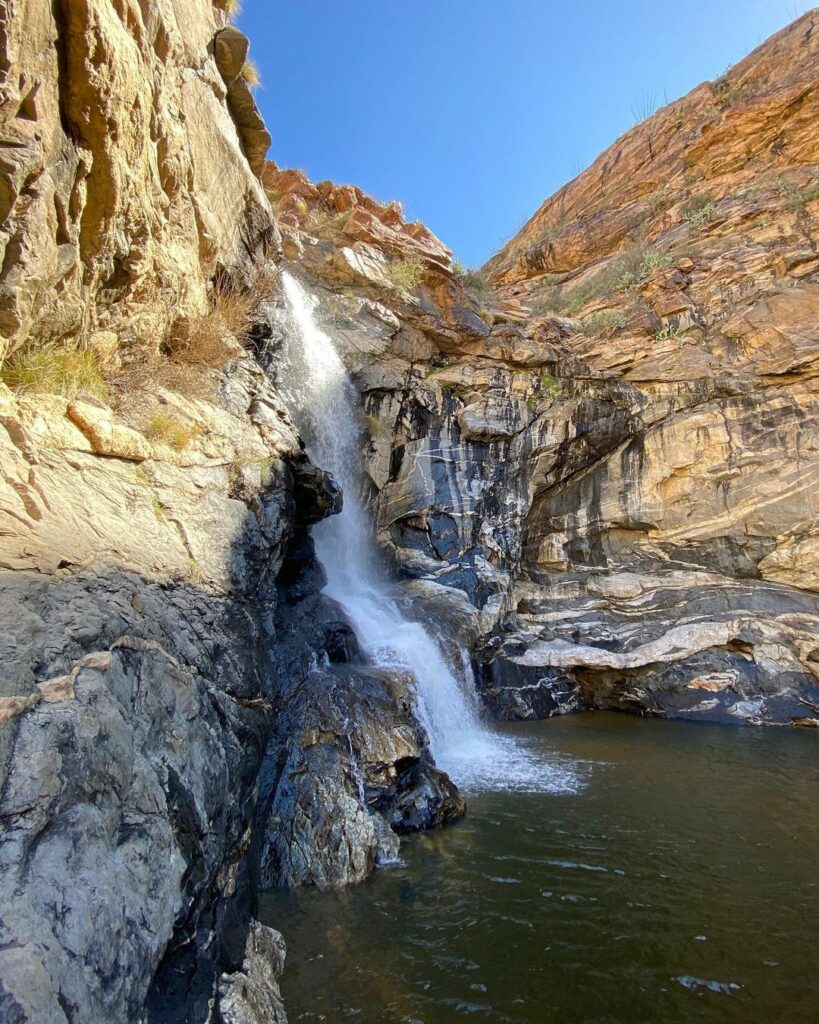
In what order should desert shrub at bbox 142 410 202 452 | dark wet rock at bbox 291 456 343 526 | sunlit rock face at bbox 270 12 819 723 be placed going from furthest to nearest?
sunlit rock face at bbox 270 12 819 723 < dark wet rock at bbox 291 456 343 526 < desert shrub at bbox 142 410 202 452

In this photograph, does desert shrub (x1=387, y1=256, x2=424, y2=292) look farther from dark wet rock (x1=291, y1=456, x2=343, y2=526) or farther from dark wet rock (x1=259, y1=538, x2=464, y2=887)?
dark wet rock (x1=259, y1=538, x2=464, y2=887)

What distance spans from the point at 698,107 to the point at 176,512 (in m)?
25.2

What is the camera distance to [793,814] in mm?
6957

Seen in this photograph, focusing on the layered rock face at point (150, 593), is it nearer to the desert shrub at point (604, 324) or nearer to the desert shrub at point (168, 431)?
the desert shrub at point (168, 431)

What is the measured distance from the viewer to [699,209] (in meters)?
18.7

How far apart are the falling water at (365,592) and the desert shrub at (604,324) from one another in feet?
25.0

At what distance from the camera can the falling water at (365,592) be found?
893 cm

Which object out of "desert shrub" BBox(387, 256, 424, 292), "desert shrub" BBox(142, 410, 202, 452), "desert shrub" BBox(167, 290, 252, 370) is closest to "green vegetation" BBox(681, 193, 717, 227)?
"desert shrub" BBox(387, 256, 424, 292)

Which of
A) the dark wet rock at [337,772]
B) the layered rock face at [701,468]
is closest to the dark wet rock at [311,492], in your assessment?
the dark wet rock at [337,772]

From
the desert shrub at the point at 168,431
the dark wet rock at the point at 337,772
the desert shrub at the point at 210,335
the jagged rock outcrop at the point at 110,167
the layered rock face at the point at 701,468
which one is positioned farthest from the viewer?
the layered rock face at the point at 701,468

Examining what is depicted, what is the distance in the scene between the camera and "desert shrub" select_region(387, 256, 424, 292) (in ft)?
53.3

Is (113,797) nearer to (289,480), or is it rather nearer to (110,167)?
(110,167)

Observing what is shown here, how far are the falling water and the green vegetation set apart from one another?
12.7 m

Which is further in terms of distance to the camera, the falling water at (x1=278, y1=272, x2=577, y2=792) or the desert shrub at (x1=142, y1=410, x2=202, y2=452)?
the falling water at (x1=278, y1=272, x2=577, y2=792)
